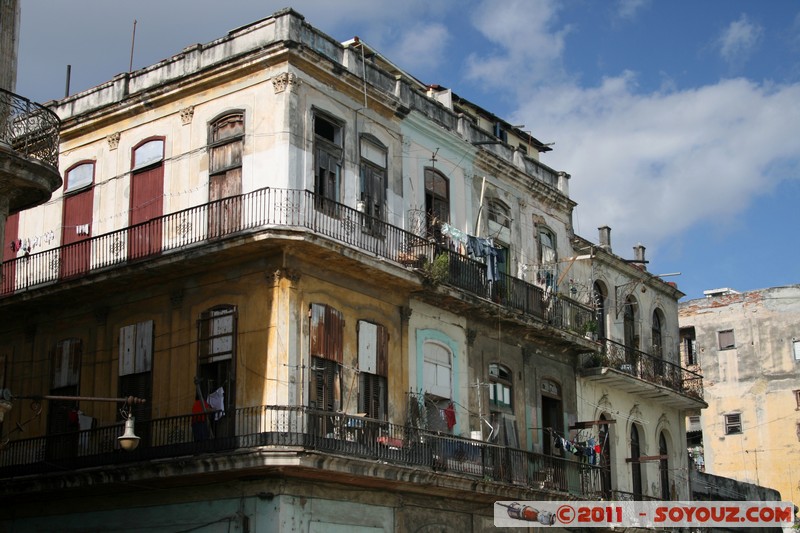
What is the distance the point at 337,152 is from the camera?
74.3ft

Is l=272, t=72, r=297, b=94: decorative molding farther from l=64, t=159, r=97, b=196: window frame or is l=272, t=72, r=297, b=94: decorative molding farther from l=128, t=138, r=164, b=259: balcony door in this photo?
l=64, t=159, r=97, b=196: window frame

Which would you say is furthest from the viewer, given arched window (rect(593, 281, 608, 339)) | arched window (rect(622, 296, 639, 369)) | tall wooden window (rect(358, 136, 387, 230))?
arched window (rect(622, 296, 639, 369))

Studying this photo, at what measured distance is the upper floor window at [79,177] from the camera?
80.8 ft

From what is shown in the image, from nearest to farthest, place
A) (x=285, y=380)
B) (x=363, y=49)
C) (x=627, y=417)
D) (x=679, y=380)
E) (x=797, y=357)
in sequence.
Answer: (x=285, y=380)
(x=363, y=49)
(x=627, y=417)
(x=679, y=380)
(x=797, y=357)

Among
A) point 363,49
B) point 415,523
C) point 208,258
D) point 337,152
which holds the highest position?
point 363,49

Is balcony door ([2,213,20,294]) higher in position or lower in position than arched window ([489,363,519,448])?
higher

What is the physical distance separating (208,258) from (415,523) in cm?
646

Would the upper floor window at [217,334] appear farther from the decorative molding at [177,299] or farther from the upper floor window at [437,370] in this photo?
the upper floor window at [437,370]

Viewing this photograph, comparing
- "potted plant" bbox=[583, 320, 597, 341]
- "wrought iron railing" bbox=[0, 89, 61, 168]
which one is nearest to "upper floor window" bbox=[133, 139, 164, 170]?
"wrought iron railing" bbox=[0, 89, 61, 168]

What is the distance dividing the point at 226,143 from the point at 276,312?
377cm

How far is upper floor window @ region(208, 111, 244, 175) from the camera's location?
22.0 meters

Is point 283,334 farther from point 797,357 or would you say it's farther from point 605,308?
point 797,357

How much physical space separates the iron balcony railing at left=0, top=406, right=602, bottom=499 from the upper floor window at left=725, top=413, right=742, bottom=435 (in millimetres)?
20283

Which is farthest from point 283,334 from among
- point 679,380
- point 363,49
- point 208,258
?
point 679,380
